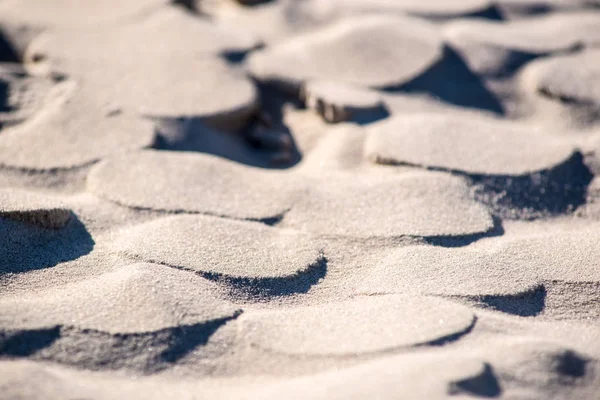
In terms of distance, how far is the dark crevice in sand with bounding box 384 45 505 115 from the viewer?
1677 mm

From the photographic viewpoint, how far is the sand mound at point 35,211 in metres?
1.15

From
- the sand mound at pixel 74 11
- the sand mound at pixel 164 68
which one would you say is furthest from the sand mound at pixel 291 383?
the sand mound at pixel 74 11

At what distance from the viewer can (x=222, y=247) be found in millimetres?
1130

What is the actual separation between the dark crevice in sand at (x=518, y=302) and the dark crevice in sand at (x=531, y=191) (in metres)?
0.25

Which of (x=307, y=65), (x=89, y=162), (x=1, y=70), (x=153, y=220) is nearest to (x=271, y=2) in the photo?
(x=307, y=65)

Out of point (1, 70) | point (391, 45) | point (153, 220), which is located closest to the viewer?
point (153, 220)

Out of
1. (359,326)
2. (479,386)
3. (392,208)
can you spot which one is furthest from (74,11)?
(479,386)

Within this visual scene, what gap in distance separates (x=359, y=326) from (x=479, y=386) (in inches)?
7.8

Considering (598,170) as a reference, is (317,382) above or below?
below

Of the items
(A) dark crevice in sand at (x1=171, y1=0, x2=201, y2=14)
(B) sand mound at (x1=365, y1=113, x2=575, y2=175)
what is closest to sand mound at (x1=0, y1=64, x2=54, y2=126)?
(A) dark crevice in sand at (x1=171, y1=0, x2=201, y2=14)

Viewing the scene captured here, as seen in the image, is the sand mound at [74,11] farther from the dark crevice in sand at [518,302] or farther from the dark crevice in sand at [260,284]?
the dark crevice in sand at [518,302]

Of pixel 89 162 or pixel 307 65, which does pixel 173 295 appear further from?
pixel 307 65

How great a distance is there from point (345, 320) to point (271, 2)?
53.4 inches

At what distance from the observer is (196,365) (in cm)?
91
